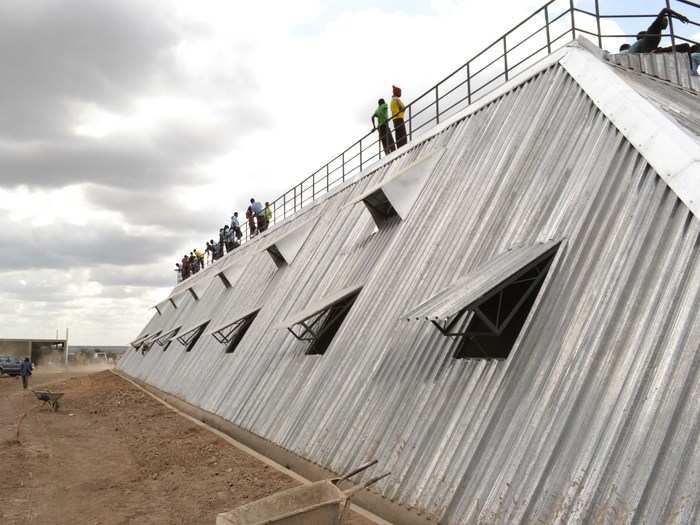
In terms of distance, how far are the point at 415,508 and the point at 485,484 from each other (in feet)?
3.88

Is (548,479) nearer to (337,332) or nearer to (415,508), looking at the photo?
(415,508)

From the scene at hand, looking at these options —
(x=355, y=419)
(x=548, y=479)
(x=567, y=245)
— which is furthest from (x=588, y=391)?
(x=355, y=419)

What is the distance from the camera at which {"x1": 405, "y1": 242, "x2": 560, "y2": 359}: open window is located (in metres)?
7.16

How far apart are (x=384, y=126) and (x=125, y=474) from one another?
12113 millimetres

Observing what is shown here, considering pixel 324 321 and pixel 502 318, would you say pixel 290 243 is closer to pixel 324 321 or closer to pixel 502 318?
pixel 324 321

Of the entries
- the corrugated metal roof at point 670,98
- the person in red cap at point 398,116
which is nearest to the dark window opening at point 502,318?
the corrugated metal roof at point 670,98

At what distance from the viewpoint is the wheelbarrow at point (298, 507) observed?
6.18m

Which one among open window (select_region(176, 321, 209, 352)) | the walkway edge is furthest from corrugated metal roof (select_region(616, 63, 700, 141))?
open window (select_region(176, 321, 209, 352))

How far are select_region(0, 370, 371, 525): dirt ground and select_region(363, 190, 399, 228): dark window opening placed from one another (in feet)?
20.5

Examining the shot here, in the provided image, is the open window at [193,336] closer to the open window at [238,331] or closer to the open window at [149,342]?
the open window at [238,331]

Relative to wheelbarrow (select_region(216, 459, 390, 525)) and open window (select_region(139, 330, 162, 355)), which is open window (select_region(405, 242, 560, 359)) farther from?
open window (select_region(139, 330, 162, 355))

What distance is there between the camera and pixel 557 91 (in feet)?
33.1

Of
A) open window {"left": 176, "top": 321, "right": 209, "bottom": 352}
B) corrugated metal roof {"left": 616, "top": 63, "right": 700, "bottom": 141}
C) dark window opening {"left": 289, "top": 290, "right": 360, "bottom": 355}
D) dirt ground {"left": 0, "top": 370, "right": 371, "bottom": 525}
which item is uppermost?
corrugated metal roof {"left": 616, "top": 63, "right": 700, "bottom": 141}

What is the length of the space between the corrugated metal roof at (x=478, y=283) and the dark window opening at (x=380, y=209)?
19.5ft
